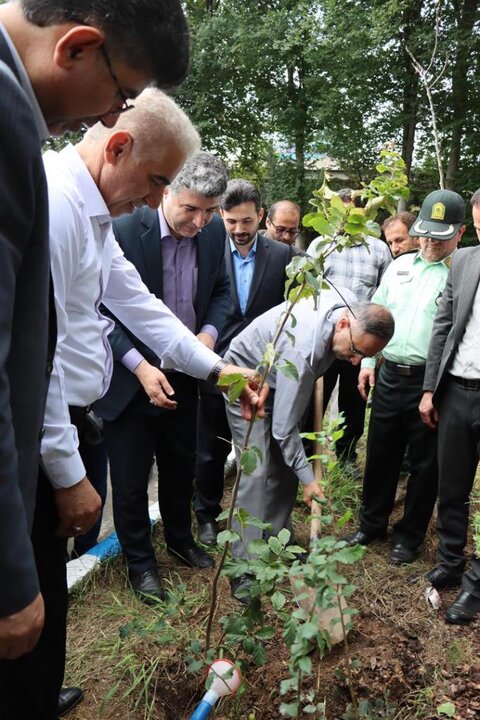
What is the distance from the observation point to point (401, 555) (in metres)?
3.29

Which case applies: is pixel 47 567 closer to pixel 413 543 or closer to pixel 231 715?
pixel 231 715

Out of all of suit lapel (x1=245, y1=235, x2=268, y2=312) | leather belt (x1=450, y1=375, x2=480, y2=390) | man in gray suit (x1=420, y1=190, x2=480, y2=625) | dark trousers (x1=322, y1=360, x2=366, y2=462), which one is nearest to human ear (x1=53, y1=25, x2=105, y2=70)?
man in gray suit (x1=420, y1=190, x2=480, y2=625)

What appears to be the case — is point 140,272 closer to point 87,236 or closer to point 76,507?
point 87,236

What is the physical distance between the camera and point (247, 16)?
578 inches

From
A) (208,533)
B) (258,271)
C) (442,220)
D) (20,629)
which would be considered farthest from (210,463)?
(20,629)

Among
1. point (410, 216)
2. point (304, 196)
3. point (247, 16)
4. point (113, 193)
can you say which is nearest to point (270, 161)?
point (304, 196)

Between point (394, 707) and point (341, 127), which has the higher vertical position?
point (341, 127)

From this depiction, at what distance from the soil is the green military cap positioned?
2.00 m

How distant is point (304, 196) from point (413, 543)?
1275 centimetres

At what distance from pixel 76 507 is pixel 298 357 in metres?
1.44

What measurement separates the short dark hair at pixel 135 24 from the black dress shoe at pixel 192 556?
102 inches

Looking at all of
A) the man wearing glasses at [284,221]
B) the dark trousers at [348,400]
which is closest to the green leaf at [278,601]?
the dark trousers at [348,400]

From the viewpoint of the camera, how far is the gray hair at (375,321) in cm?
261

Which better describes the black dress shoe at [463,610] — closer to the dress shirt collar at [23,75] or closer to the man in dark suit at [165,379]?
the man in dark suit at [165,379]
